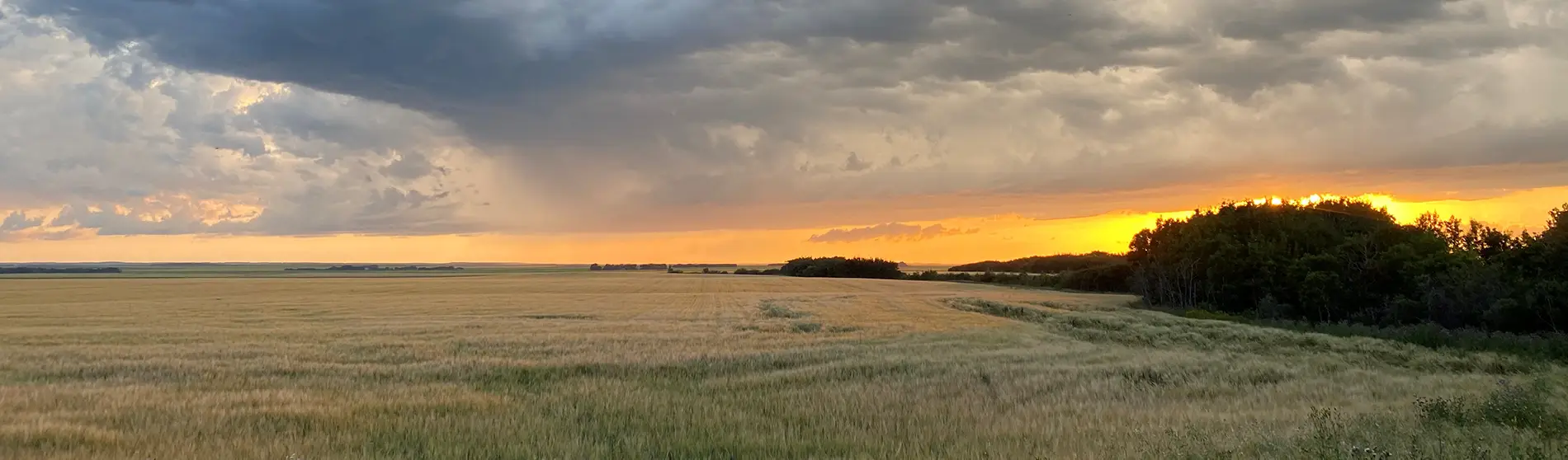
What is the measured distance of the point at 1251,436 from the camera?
8672 millimetres

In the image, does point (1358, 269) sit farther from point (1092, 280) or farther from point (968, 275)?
point (968, 275)

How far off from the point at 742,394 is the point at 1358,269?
137 ft

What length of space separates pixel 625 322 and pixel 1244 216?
140 feet

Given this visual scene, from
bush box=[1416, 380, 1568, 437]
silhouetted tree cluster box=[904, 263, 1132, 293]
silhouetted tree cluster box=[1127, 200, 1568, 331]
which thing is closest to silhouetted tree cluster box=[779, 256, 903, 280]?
A: silhouetted tree cluster box=[904, 263, 1132, 293]

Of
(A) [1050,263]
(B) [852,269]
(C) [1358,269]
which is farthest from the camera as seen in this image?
(A) [1050,263]

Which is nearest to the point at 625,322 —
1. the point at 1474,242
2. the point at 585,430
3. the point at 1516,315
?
the point at 585,430

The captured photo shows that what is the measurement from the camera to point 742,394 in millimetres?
12547

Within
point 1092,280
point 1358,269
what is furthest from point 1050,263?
point 1358,269

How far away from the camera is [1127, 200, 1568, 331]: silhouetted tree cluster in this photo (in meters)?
30.7

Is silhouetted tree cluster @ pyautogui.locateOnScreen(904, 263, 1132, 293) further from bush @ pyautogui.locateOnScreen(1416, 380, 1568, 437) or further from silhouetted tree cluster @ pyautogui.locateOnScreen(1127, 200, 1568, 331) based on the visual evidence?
bush @ pyautogui.locateOnScreen(1416, 380, 1568, 437)

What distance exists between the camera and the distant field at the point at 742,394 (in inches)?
328

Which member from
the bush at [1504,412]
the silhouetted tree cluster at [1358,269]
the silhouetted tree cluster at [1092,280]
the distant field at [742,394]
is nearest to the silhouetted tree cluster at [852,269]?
the silhouetted tree cluster at [1092,280]

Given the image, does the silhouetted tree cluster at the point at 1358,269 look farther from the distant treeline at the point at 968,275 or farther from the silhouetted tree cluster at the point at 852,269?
the silhouetted tree cluster at the point at 852,269

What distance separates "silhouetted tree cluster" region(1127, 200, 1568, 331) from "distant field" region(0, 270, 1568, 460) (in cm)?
1027
